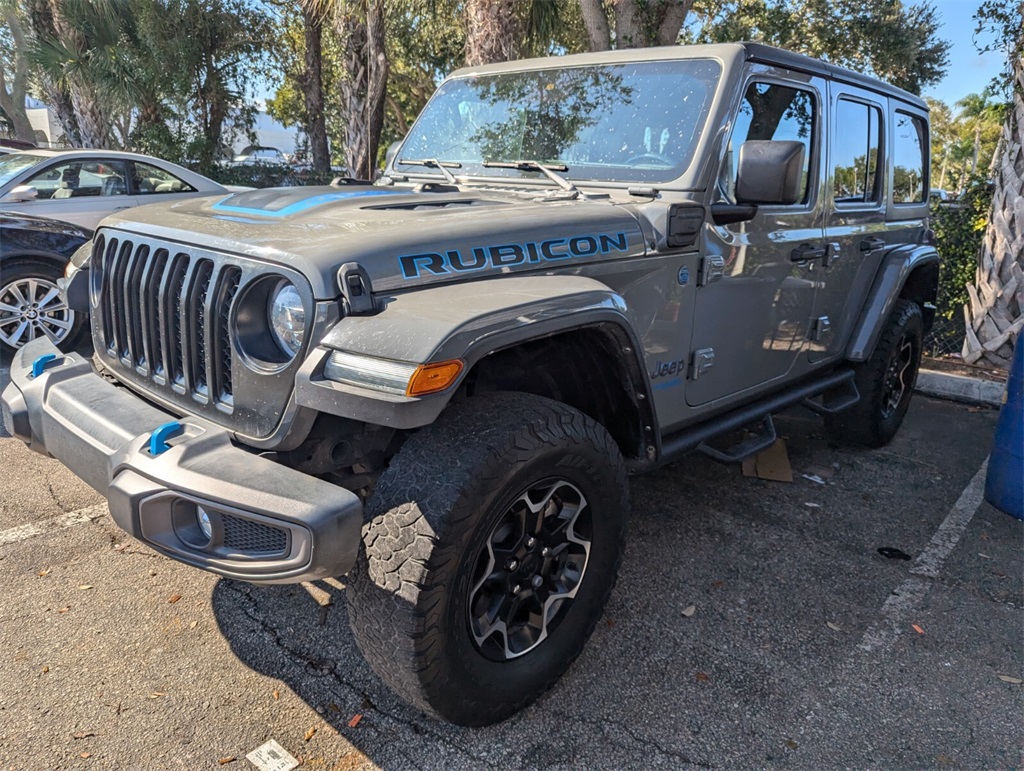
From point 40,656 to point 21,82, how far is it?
19.9 meters

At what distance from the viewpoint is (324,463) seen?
2.25 meters

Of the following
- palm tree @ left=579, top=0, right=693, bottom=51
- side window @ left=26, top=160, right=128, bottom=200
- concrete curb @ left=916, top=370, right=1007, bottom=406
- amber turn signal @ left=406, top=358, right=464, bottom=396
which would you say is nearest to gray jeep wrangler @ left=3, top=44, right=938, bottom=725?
amber turn signal @ left=406, top=358, right=464, bottom=396

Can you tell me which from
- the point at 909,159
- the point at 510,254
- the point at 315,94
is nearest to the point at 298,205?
the point at 510,254

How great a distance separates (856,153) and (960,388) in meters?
3.07

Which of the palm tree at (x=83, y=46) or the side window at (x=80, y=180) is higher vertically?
the palm tree at (x=83, y=46)

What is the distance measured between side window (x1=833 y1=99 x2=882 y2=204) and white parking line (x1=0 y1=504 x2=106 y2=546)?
396 centimetres

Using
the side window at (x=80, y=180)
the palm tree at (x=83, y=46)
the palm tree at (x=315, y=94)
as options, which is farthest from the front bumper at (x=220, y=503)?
the palm tree at (x=315, y=94)

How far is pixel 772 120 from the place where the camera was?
3.35 m

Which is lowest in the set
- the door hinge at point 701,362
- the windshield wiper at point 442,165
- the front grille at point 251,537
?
the front grille at point 251,537

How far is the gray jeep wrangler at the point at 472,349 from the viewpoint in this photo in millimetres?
1971

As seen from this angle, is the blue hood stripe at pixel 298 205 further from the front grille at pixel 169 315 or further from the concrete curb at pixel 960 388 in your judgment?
the concrete curb at pixel 960 388

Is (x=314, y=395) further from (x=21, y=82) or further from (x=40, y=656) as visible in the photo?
(x=21, y=82)

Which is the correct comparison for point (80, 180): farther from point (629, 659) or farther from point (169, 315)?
point (629, 659)

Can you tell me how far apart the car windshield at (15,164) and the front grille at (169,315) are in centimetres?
430
